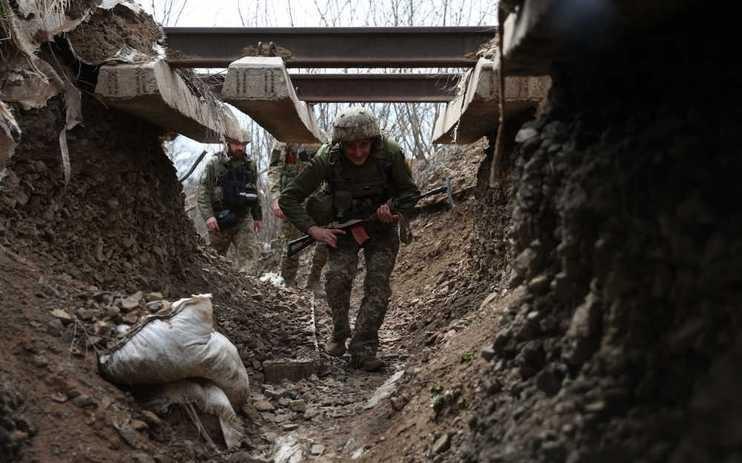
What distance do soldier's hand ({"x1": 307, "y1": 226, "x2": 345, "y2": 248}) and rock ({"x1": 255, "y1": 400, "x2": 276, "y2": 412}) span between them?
1.41m

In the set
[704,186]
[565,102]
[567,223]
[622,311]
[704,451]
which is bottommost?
[704,451]

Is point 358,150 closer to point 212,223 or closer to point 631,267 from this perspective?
point 212,223

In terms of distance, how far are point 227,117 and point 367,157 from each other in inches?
86.2

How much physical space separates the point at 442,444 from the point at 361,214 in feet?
9.49

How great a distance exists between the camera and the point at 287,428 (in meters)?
4.24

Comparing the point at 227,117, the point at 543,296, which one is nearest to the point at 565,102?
the point at 543,296

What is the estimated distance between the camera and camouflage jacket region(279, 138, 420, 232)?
18.1 feet

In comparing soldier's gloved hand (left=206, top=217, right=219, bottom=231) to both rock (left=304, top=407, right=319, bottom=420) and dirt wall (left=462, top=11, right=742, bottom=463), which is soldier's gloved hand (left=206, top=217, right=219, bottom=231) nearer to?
rock (left=304, top=407, right=319, bottom=420)

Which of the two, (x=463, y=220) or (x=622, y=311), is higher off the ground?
(x=622, y=311)

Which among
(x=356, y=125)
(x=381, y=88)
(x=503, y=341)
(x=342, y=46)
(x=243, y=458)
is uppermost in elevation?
(x=342, y=46)

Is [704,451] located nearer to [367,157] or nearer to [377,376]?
[377,376]

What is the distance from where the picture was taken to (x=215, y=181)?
815cm

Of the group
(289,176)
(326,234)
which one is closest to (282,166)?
(289,176)

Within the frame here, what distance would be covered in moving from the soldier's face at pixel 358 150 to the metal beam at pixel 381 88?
3.66 ft
